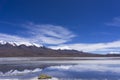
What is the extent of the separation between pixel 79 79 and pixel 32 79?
15.6 ft

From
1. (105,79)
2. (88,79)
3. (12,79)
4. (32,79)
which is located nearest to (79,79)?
(88,79)

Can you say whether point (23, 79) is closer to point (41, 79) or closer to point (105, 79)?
point (41, 79)

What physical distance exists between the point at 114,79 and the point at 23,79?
356 inches

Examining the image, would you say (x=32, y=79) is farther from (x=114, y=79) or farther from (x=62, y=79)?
(x=114, y=79)

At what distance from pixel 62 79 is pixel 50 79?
1344 millimetres

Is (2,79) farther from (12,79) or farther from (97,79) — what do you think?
(97,79)

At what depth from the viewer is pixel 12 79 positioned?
26500mm

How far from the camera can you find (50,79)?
26.3m

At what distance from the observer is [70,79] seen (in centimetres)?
2562

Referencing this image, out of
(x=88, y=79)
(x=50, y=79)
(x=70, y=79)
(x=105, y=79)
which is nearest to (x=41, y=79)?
(x=50, y=79)

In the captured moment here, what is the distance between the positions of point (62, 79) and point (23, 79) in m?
3.95

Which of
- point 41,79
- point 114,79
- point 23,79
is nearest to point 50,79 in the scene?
point 41,79

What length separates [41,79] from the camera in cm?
2606

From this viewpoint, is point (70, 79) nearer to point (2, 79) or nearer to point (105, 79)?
point (105, 79)
